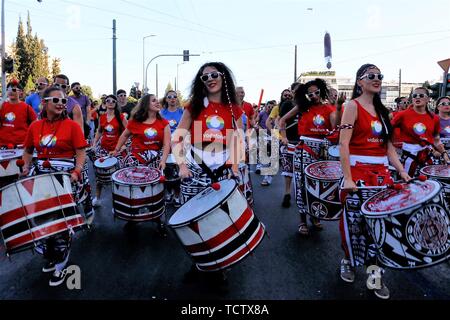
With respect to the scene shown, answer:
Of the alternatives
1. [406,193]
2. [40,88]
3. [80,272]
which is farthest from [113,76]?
[406,193]

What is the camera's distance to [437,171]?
4133 millimetres

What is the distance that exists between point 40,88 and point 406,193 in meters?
6.17

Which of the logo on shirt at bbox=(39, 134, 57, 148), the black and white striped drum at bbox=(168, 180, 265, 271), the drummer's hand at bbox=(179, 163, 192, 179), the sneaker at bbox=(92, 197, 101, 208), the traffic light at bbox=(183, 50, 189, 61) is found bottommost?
the sneaker at bbox=(92, 197, 101, 208)

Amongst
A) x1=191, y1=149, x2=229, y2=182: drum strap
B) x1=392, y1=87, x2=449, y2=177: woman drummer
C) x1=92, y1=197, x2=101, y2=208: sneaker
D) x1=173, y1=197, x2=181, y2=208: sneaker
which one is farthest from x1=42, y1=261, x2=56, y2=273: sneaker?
x1=392, y1=87, x2=449, y2=177: woman drummer

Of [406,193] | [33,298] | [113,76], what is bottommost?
[33,298]

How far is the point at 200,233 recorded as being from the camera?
99.7 inches

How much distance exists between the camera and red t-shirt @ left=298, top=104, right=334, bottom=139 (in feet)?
15.5

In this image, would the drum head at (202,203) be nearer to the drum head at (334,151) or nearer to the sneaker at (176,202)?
the drum head at (334,151)

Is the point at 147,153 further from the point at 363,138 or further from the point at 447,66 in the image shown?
the point at 447,66

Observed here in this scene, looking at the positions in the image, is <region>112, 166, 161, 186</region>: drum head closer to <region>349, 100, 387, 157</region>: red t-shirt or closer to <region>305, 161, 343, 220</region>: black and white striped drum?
<region>305, 161, 343, 220</region>: black and white striped drum

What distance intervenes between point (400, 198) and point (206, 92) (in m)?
1.92

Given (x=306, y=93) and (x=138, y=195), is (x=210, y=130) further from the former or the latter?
(x=306, y=93)

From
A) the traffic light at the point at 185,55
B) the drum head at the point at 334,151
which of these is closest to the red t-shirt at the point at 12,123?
the drum head at the point at 334,151

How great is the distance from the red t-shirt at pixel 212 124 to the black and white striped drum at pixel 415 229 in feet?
4.80
